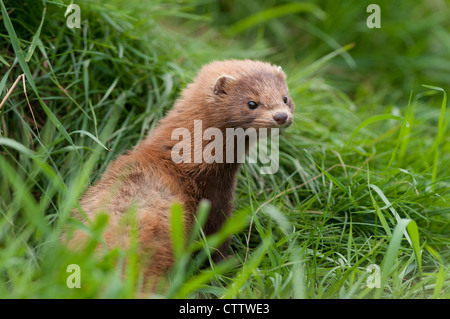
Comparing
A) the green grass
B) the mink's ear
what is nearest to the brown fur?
the mink's ear

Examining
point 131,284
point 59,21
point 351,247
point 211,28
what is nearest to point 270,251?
point 351,247

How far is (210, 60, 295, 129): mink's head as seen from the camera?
12.8ft

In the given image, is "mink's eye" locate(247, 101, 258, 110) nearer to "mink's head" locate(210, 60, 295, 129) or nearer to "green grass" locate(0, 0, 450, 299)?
"mink's head" locate(210, 60, 295, 129)

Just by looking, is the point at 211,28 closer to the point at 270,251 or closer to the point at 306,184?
the point at 306,184

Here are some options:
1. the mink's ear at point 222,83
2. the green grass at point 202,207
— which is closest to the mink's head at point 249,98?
the mink's ear at point 222,83

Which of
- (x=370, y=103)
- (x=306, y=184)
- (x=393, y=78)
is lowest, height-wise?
(x=306, y=184)

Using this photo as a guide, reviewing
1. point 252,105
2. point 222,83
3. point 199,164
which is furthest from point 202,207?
point 222,83

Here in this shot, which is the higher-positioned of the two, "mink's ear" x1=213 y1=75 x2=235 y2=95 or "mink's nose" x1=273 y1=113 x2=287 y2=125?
"mink's ear" x1=213 y1=75 x2=235 y2=95

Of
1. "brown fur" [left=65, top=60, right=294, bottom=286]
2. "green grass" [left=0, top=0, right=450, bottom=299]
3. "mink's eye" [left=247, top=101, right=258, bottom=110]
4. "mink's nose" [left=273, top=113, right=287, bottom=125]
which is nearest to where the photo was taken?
"green grass" [left=0, top=0, right=450, bottom=299]

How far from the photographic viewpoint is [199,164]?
156 inches

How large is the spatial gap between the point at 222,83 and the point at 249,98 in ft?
0.76

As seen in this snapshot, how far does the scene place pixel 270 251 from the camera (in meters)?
3.51

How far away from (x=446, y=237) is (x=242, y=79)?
6.74 feet

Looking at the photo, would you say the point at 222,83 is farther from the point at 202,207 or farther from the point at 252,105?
the point at 202,207
